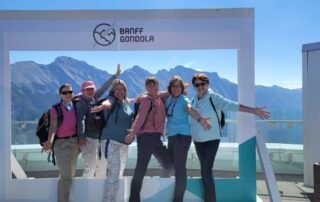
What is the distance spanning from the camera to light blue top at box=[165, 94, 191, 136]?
5.16m

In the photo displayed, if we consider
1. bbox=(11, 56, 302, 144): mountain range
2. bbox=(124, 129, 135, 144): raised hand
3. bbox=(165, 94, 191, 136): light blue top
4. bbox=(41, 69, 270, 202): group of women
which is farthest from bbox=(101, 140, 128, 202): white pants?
bbox=(11, 56, 302, 144): mountain range

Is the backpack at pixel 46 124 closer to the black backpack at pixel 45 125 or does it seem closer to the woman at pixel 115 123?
the black backpack at pixel 45 125

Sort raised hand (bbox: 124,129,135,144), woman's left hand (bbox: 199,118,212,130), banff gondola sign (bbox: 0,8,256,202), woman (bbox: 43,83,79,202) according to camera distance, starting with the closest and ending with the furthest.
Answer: woman's left hand (bbox: 199,118,212,130) → raised hand (bbox: 124,129,135,144) → woman (bbox: 43,83,79,202) → banff gondola sign (bbox: 0,8,256,202)

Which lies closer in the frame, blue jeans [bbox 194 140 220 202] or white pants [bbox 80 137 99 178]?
blue jeans [bbox 194 140 220 202]

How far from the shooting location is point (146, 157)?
17.2 feet

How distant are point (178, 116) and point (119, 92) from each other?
2.71 ft

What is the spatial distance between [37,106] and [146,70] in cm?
203

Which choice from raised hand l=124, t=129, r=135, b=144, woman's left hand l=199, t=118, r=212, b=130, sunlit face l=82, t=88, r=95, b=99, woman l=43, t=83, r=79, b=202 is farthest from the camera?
sunlit face l=82, t=88, r=95, b=99

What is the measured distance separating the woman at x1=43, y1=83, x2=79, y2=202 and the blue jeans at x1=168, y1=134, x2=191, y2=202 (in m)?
1.28

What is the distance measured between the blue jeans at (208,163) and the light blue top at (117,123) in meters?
0.99

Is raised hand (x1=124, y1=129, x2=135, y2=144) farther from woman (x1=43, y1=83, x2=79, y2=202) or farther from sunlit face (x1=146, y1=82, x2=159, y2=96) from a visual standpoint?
woman (x1=43, y1=83, x2=79, y2=202)

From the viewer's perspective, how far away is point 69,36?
5703 mm

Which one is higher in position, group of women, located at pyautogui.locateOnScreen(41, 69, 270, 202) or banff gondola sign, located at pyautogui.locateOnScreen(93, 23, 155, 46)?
banff gondola sign, located at pyautogui.locateOnScreen(93, 23, 155, 46)

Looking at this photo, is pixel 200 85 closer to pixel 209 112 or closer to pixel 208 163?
pixel 209 112
